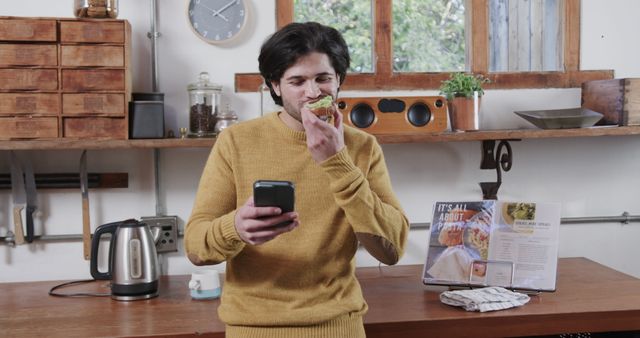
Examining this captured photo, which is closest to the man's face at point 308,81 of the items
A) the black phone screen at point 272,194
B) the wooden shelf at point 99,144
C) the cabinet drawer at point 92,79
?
the black phone screen at point 272,194

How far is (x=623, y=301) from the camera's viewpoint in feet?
6.85

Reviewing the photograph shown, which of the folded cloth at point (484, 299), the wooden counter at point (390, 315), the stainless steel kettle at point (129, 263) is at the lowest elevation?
the wooden counter at point (390, 315)

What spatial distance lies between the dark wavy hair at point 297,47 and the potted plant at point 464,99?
0.88 metres

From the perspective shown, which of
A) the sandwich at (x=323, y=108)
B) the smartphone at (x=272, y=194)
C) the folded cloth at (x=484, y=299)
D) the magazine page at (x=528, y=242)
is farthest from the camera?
the magazine page at (x=528, y=242)

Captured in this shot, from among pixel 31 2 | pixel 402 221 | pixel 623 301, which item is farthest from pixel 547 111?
pixel 31 2

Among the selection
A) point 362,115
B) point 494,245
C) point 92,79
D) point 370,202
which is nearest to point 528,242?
point 494,245

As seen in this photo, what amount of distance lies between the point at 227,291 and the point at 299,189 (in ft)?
0.93

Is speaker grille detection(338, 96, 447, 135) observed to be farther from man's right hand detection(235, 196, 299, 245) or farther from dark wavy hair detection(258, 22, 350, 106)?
man's right hand detection(235, 196, 299, 245)

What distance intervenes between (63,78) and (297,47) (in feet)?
3.26

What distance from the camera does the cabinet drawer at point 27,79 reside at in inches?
88.0

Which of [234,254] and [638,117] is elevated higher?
[638,117]

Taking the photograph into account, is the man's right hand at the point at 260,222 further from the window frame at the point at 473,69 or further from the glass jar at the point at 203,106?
the window frame at the point at 473,69

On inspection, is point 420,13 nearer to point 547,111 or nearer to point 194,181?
point 547,111

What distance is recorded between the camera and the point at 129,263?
7.30ft
